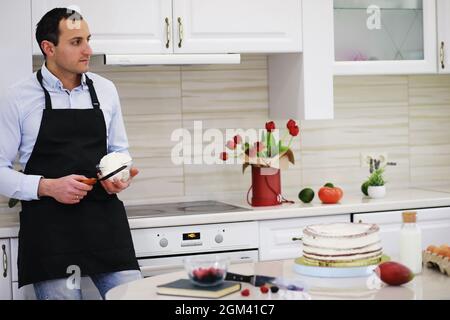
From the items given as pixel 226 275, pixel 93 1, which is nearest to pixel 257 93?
pixel 93 1

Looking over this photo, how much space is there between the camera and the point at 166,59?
3.83 meters

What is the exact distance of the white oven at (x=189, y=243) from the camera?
3689 mm

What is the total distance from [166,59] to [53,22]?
0.65m

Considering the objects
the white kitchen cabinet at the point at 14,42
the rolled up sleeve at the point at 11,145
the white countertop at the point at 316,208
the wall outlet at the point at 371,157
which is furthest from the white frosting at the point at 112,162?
the wall outlet at the point at 371,157

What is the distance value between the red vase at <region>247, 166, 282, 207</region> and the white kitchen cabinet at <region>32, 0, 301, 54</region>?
0.60 m

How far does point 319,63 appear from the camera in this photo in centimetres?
419

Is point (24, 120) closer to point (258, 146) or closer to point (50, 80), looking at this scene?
point (50, 80)

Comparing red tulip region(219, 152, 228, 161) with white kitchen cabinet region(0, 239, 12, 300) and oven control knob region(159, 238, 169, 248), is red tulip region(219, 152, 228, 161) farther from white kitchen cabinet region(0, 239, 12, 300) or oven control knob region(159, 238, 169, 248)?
white kitchen cabinet region(0, 239, 12, 300)

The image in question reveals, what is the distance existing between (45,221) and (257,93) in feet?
5.31

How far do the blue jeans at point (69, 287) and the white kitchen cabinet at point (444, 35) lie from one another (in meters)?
2.09
